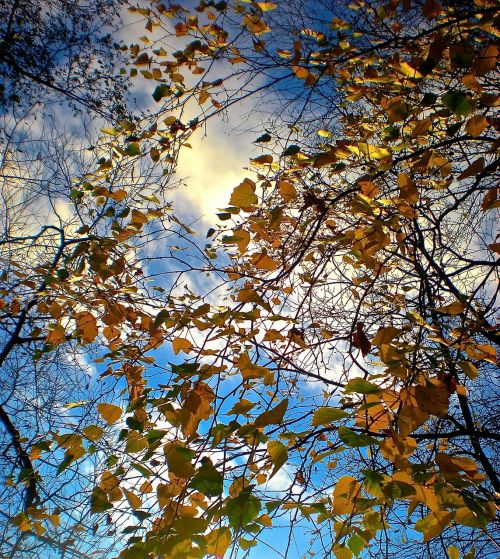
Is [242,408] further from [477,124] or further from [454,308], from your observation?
[477,124]

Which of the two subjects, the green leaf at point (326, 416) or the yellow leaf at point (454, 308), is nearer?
the green leaf at point (326, 416)

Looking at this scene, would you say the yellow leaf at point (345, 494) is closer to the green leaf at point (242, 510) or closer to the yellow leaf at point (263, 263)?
the green leaf at point (242, 510)

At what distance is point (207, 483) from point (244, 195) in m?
0.77

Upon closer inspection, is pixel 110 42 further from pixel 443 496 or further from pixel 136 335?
pixel 443 496

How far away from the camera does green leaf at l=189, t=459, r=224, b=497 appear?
802 millimetres

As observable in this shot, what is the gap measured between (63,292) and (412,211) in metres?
1.84

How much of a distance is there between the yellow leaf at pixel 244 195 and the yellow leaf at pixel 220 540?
83cm

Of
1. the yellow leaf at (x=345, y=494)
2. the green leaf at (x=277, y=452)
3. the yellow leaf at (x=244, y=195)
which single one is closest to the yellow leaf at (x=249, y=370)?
the green leaf at (x=277, y=452)

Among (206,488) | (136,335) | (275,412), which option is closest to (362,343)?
(275,412)

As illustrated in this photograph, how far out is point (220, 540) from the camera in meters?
0.92

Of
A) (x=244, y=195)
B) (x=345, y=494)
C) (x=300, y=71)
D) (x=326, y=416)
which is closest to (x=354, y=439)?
(x=326, y=416)

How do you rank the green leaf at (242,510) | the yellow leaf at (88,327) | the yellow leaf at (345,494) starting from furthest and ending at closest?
1. the yellow leaf at (88,327)
2. the yellow leaf at (345,494)
3. the green leaf at (242,510)

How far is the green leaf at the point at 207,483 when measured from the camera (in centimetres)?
80

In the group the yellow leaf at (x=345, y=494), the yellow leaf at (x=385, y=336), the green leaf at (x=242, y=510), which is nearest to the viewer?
the green leaf at (x=242, y=510)
